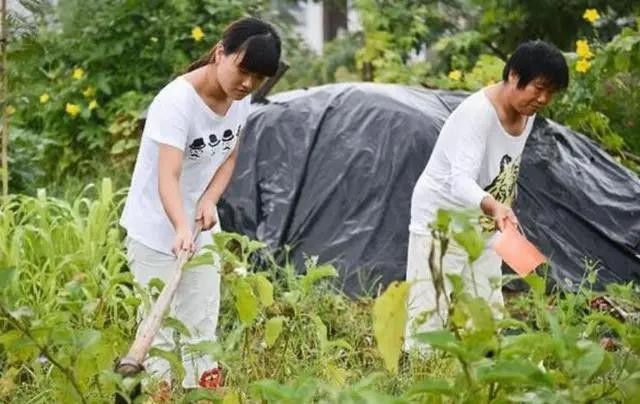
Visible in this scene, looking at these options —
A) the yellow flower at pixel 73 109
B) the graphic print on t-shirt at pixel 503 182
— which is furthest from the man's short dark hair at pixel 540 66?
the yellow flower at pixel 73 109

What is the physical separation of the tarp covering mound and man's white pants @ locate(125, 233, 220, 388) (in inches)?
70.1

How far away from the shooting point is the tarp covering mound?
6.82 meters

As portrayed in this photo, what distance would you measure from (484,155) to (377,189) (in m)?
1.80

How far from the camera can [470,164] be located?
16.2ft

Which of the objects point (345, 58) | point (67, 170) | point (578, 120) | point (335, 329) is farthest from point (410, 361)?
point (345, 58)

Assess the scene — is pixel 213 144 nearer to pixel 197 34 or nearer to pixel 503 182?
pixel 503 182

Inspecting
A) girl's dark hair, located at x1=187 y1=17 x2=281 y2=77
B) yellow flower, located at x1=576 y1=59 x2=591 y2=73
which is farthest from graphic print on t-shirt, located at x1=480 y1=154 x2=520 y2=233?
yellow flower, located at x1=576 y1=59 x2=591 y2=73

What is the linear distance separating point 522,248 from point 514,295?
2.62m

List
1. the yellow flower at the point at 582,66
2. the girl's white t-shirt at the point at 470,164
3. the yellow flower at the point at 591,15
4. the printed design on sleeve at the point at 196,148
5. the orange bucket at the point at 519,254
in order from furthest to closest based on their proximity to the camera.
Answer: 1. the yellow flower at the point at 591,15
2. the yellow flower at the point at 582,66
3. the girl's white t-shirt at the point at 470,164
4. the printed design on sleeve at the point at 196,148
5. the orange bucket at the point at 519,254

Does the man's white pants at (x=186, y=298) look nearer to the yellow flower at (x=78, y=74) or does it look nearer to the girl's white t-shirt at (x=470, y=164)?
the girl's white t-shirt at (x=470, y=164)

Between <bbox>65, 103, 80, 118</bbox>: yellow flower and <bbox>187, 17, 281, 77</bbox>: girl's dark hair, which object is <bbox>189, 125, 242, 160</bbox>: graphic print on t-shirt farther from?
<bbox>65, 103, 80, 118</bbox>: yellow flower

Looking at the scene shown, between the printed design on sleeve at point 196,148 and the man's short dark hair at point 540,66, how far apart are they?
1099 mm

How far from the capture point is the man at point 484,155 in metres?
4.96

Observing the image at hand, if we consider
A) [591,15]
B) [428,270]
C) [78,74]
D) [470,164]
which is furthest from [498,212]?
[78,74]
